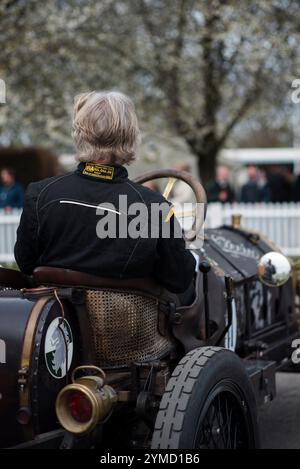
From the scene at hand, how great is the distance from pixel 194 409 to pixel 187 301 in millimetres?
827

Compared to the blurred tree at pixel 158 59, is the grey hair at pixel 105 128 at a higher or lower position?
lower

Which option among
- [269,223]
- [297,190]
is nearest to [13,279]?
[269,223]

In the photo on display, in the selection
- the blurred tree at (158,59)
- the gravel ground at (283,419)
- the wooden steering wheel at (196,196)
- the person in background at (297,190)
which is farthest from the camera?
the person in background at (297,190)

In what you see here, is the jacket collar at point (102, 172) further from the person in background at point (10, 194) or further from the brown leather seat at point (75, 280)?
the person in background at point (10, 194)

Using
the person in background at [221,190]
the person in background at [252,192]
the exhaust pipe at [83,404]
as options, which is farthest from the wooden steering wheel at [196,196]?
the person in background at [252,192]

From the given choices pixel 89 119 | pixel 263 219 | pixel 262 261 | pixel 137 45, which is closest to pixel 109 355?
pixel 89 119

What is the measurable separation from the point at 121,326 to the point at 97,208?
46 cm

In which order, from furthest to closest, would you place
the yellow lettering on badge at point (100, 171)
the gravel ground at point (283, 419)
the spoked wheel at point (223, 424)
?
the gravel ground at point (283, 419)
the yellow lettering on badge at point (100, 171)
the spoked wheel at point (223, 424)

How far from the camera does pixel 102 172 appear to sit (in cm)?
284

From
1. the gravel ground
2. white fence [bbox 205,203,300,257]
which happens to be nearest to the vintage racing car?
the gravel ground

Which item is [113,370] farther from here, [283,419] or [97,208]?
[283,419]

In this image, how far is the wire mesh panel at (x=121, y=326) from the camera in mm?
2803

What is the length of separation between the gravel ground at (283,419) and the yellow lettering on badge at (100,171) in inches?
81.4
